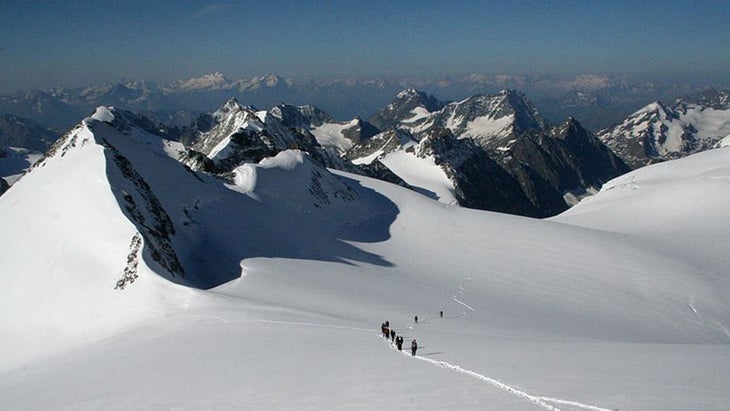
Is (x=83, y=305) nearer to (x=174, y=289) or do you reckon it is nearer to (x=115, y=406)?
(x=174, y=289)

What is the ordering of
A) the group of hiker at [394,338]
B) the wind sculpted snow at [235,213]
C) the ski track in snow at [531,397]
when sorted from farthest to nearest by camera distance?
the wind sculpted snow at [235,213] < the group of hiker at [394,338] < the ski track in snow at [531,397]

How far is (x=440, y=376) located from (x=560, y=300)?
1102 inches

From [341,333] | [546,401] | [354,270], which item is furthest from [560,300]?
[546,401]

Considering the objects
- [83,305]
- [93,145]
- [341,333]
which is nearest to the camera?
[341,333]

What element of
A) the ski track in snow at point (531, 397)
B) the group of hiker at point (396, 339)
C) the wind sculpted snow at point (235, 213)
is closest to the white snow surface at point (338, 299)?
the ski track in snow at point (531, 397)

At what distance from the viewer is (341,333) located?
2494 centimetres

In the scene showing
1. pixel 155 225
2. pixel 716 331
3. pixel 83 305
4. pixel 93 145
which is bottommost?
pixel 716 331

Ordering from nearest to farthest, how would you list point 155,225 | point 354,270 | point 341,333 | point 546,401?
point 546,401 < point 341,333 < point 155,225 < point 354,270

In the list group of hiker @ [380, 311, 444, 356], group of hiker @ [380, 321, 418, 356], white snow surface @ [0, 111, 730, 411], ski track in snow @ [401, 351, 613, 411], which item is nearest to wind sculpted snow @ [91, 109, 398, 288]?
white snow surface @ [0, 111, 730, 411]

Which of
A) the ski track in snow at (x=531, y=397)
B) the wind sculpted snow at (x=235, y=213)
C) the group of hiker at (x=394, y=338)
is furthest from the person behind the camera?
the wind sculpted snow at (x=235, y=213)

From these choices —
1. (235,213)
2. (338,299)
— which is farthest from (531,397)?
(235,213)

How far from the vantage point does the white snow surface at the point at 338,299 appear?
16.3m

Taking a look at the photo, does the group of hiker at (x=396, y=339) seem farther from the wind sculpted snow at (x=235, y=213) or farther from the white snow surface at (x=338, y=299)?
the wind sculpted snow at (x=235, y=213)

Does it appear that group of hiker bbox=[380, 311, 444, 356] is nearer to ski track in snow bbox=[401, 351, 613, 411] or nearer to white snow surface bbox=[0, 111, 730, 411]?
white snow surface bbox=[0, 111, 730, 411]
